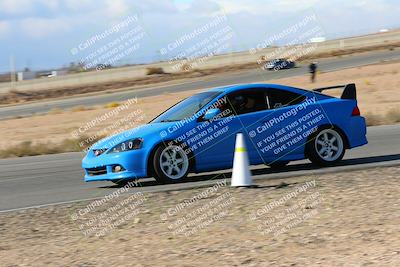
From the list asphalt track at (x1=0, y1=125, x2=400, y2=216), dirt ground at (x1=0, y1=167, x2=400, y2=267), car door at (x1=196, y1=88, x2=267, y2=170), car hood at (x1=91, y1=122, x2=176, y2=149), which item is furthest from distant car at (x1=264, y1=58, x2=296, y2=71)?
dirt ground at (x1=0, y1=167, x2=400, y2=267)

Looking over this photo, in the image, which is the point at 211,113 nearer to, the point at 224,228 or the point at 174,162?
the point at 174,162

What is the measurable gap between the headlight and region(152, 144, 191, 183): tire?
0.92 ft

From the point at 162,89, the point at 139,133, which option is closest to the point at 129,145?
the point at 139,133

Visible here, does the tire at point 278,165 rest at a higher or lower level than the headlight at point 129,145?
lower

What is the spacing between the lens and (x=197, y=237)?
296 inches

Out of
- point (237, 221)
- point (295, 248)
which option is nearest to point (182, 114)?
point (237, 221)

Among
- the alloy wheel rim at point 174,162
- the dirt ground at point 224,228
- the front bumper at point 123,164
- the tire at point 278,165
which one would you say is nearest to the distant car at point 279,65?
the tire at point 278,165

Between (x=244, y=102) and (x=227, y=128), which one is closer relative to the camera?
(x=227, y=128)

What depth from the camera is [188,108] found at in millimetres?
12047

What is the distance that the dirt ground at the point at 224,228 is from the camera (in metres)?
6.65

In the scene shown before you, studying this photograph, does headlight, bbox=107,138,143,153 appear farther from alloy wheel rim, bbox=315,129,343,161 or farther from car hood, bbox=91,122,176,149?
alloy wheel rim, bbox=315,129,343,161

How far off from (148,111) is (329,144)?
2360cm

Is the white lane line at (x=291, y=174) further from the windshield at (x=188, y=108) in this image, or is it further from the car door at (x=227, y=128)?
the windshield at (x=188, y=108)

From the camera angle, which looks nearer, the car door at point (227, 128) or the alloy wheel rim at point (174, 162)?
the alloy wheel rim at point (174, 162)
